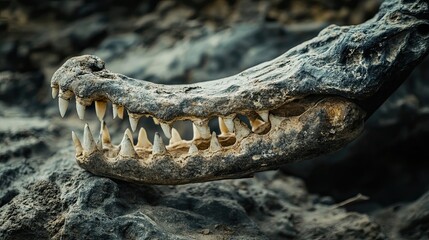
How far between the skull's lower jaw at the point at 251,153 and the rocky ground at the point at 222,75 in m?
0.27

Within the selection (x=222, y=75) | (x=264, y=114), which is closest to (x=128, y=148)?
(x=264, y=114)

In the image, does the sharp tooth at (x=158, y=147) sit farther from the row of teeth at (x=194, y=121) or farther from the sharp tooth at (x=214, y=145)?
the sharp tooth at (x=214, y=145)

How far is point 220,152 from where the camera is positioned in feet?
8.11

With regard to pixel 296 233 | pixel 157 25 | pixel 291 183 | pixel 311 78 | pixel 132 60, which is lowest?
pixel 296 233

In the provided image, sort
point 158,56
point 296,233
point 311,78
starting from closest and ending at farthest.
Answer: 1. point 311,78
2. point 296,233
3. point 158,56

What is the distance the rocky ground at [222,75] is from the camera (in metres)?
3.10

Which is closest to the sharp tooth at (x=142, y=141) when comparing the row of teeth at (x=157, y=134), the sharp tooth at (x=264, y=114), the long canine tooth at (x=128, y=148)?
the row of teeth at (x=157, y=134)

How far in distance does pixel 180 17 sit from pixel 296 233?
3.00 m

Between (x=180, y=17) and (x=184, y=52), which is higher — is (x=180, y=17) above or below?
above

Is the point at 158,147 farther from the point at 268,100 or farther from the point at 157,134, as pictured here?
the point at 268,100

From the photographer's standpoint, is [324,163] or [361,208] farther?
[324,163]

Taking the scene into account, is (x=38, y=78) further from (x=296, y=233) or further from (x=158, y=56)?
Answer: (x=296, y=233)

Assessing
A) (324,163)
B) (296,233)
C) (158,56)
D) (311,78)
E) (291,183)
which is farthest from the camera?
(158,56)

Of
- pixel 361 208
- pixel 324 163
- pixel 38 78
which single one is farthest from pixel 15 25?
pixel 361 208
